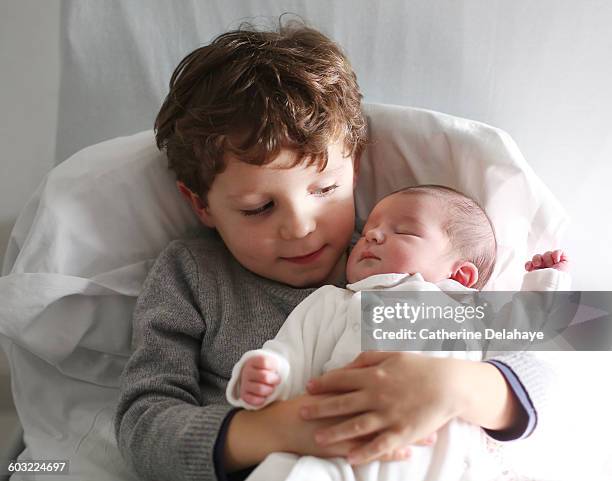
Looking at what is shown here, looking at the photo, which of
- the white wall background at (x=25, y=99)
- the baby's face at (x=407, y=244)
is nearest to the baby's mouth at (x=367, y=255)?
the baby's face at (x=407, y=244)

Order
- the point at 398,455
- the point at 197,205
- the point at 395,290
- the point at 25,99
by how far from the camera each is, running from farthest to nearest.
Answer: the point at 25,99, the point at 197,205, the point at 395,290, the point at 398,455

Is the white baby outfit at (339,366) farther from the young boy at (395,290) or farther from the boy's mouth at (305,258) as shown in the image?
the boy's mouth at (305,258)

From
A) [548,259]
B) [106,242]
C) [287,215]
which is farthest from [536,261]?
[106,242]

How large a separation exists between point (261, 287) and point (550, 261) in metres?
0.41

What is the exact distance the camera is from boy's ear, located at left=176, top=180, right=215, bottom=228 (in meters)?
1.15

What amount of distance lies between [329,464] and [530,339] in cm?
32

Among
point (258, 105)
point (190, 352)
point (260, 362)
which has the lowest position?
point (190, 352)

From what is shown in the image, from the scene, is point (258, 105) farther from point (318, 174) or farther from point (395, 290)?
point (395, 290)

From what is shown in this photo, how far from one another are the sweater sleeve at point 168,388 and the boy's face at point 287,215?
0.10m

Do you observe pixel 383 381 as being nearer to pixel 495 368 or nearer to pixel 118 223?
pixel 495 368

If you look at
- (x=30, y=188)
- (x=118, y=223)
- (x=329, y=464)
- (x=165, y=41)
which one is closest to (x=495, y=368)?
(x=329, y=464)

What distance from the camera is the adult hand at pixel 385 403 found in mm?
797

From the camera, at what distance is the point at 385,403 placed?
0.81 m

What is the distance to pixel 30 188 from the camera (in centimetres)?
147
